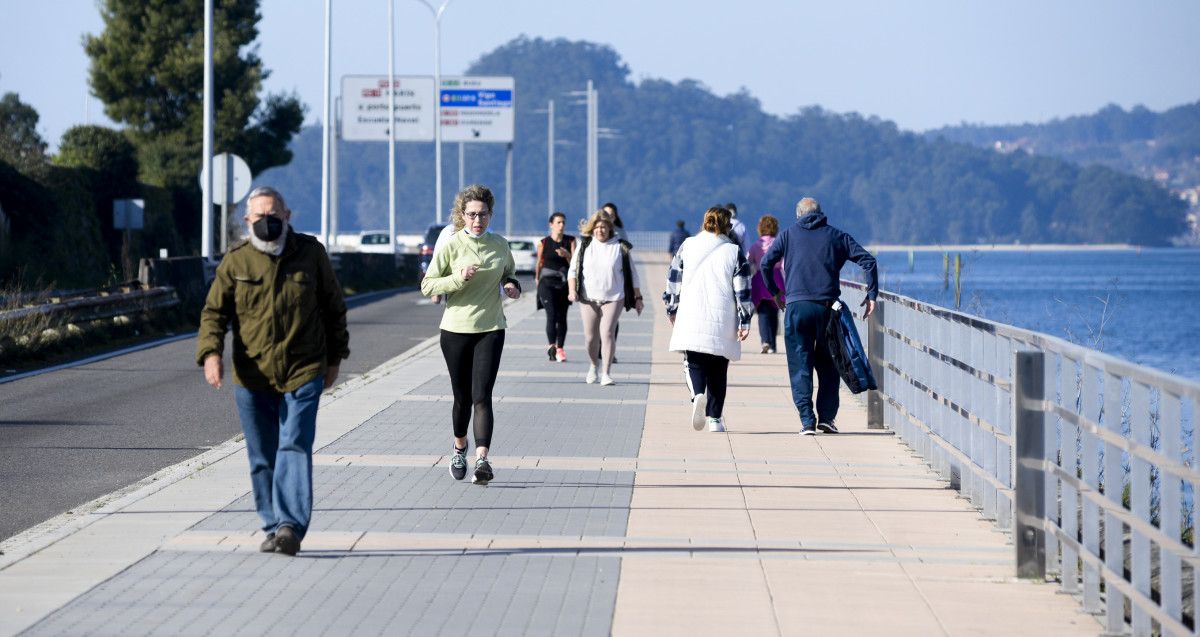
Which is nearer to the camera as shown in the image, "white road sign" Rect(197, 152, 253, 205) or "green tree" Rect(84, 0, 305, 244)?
"white road sign" Rect(197, 152, 253, 205)

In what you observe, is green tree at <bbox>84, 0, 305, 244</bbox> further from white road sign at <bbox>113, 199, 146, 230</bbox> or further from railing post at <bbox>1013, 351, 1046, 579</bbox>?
railing post at <bbox>1013, 351, 1046, 579</bbox>

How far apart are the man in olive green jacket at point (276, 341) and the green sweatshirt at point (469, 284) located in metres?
2.22

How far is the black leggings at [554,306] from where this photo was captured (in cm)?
1944

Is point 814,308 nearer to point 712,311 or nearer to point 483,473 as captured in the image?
point 712,311

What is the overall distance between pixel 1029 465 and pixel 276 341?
315cm

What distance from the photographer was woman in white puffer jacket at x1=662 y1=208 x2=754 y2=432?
1284 centimetres

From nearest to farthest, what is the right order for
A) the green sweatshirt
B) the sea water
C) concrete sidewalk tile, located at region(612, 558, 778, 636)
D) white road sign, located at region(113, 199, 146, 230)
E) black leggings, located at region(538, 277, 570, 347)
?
concrete sidewalk tile, located at region(612, 558, 778, 636) → the green sweatshirt → the sea water → black leggings, located at region(538, 277, 570, 347) → white road sign, located at region(113, 199, 146, 230)

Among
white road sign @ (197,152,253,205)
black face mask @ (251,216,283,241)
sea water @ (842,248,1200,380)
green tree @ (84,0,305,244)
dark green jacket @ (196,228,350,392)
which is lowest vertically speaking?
sea water @ (842,248,1200,380)

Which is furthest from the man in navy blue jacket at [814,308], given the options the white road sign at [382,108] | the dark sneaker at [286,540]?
the white road sign at [382,108]

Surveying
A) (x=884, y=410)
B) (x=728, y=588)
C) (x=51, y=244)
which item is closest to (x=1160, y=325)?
(x=51, y=244)

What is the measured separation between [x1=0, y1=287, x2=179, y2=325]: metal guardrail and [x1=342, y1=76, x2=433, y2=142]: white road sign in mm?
47142

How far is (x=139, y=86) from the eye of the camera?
59656 millimetres

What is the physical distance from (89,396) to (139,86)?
4574 centimetres

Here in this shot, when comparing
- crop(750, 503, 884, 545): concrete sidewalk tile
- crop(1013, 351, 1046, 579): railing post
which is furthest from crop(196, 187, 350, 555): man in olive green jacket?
crop(1013, 351, 1046, 579): railing post
